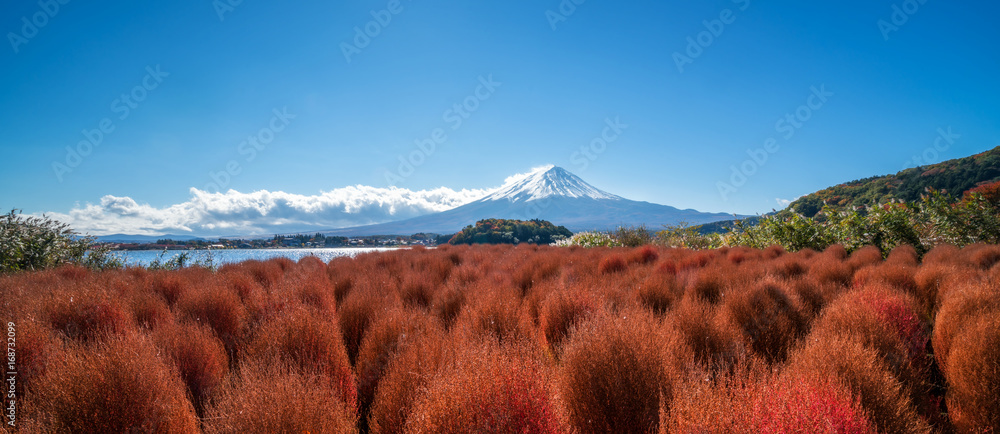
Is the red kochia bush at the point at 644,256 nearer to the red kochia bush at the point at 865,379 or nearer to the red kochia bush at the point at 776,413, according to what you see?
the red kochia bush at the point at 865,379

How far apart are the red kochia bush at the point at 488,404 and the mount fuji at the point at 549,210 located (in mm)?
79497

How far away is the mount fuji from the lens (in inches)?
3541

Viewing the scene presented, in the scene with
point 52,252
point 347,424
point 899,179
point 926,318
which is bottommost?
point 926,318

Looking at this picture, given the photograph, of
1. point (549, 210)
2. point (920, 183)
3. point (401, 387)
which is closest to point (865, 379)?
point (401, 387)

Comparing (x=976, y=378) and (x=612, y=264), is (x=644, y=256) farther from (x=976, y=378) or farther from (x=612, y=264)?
(x=976, y=378)

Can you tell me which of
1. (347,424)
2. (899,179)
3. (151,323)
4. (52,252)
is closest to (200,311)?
(151,323)

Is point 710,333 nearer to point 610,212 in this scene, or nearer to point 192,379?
point 192,379

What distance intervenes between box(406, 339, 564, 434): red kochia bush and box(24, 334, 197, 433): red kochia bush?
1352 mm

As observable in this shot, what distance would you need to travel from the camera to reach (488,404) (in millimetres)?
1723

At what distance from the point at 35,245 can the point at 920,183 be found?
40905mm

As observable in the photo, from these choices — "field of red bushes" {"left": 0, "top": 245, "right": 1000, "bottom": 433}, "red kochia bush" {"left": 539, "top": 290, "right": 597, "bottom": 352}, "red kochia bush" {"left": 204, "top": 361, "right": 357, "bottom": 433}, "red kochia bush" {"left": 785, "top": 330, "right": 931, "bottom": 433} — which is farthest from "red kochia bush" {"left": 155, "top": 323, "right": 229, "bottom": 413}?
"red kochia bush" {"left": 785, "top": 330, "right": 931, "bottom": 433}

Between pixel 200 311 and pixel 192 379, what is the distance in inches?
67.1

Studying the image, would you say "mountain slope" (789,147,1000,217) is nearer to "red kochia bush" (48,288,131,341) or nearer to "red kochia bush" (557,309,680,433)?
"red kochia bush" (557,309,680,433)

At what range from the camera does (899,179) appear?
30.0m
